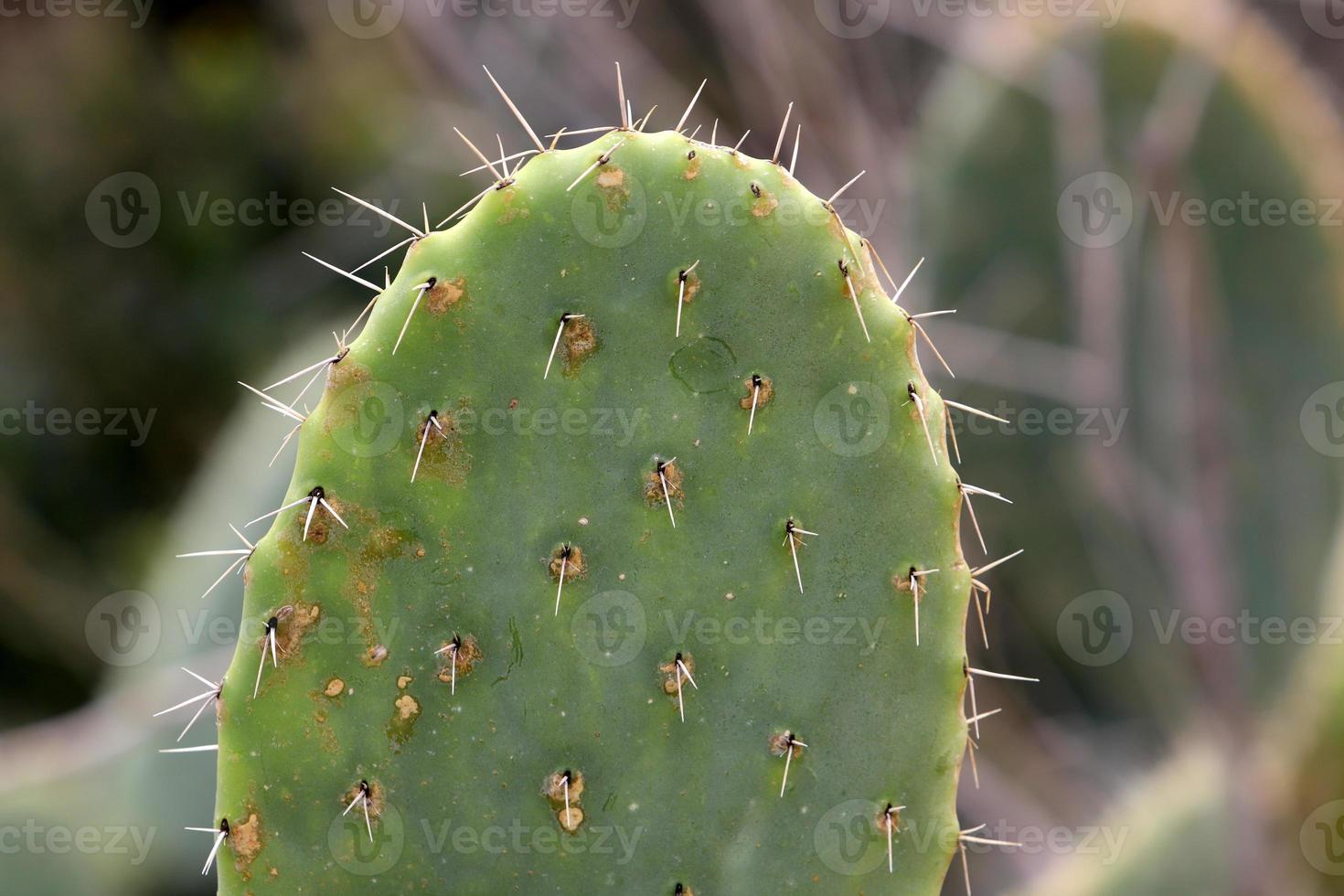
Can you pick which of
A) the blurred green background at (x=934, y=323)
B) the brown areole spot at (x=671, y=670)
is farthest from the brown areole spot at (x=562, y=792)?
the blurred green background at (x=934, y=323)

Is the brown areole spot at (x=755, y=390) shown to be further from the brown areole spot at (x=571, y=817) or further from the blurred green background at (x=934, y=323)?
the blurred green background at (x=934, y=323)

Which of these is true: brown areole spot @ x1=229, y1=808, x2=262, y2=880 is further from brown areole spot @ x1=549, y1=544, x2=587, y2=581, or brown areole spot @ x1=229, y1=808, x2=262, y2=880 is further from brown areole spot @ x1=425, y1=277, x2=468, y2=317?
brown areole spot @ x1=425, y1=277, x2=468, y2=317

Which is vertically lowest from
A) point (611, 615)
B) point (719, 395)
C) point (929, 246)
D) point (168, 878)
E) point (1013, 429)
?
point (168, 878)

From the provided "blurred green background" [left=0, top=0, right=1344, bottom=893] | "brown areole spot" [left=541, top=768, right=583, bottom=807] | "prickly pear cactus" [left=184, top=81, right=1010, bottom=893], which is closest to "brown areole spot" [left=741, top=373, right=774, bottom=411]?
"prickly pear cactus" [left=184, top=81, right=1010, bottom=893]

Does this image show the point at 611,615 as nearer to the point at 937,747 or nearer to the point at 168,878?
the point at 937,747

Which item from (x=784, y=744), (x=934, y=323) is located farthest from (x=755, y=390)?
(x=934, y=323)

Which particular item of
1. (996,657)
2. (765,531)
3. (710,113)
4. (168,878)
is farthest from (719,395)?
(710,113)
